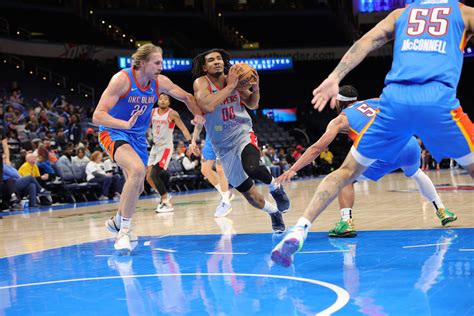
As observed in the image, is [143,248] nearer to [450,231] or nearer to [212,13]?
[450,231]

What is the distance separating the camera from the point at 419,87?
3518 mm

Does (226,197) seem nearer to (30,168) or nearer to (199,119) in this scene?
(199,119)

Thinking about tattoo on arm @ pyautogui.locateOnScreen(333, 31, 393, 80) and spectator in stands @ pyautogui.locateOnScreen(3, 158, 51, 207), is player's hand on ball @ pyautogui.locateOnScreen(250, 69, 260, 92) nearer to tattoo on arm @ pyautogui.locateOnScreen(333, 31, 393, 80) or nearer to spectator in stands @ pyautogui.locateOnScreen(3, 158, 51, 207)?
tattoo on arm @ pyautogui.locateOnScreen(333, 31, 393, 80)

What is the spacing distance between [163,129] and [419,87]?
22.9ft

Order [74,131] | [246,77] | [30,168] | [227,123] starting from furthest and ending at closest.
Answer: [74,131], [30,168], [227,123], [246,77]

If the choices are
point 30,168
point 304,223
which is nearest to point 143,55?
point 304,223

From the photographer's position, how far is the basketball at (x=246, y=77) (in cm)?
615

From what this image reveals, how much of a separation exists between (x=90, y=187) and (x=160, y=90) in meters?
8.49

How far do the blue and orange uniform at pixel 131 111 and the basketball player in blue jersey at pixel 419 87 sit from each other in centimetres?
249

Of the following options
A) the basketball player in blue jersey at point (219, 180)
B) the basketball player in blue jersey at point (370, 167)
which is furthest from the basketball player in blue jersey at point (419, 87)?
the basketball player in blue jersey at point (219, 180)

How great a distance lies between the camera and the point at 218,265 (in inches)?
187

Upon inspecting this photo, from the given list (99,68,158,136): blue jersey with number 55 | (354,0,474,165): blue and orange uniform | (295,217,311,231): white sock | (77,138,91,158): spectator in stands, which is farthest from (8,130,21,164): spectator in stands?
(354,0,474,165): blue and orange uniform

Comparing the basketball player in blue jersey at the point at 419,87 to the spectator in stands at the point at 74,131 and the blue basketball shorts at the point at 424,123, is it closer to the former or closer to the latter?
the blue basketball shorts at the point at 424,123

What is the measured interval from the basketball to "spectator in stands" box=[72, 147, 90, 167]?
8271mm
